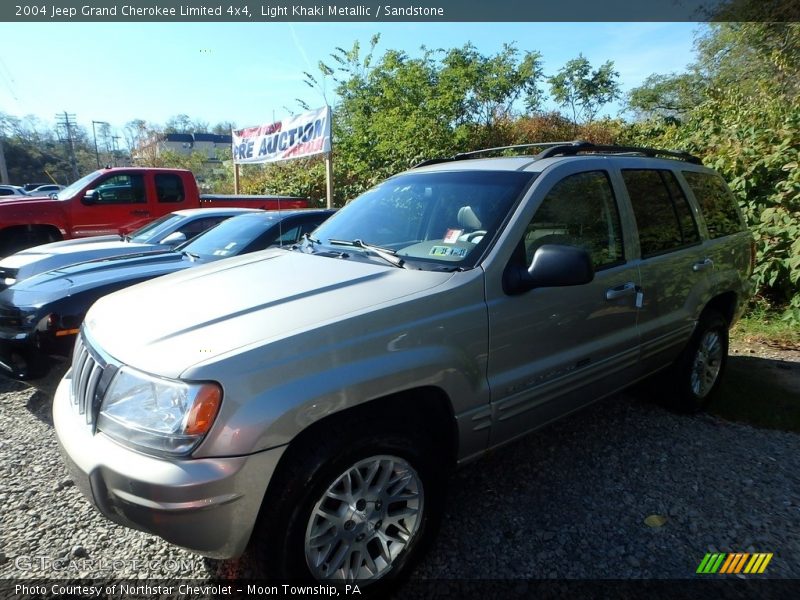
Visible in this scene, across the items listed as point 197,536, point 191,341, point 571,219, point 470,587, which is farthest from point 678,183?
point 197,536

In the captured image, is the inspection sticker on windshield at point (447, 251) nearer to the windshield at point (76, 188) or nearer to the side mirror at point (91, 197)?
the side mirror at point (91, 197)

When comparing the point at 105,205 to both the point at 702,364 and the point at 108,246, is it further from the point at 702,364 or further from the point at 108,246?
the point at 702,364

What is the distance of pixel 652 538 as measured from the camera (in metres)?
2.54

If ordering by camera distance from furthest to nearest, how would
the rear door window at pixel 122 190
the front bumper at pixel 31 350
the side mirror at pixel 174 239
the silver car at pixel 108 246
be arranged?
the rear door window at pixel 122 190 → the side mirror at pixel 174 239 → the silver car at pixel 108 246 → the front bumper at pixel 31 350

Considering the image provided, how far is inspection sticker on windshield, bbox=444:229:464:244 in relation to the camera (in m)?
2.63

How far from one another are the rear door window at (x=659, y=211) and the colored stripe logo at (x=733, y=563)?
1.67m

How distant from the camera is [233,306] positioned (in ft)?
6.99

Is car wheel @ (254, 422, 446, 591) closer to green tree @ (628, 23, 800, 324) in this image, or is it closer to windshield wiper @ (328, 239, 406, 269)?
windshield wiper @ (328, 239, 406, 269)

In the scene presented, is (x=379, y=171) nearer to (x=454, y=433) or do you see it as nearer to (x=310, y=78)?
(x=310, y=78)

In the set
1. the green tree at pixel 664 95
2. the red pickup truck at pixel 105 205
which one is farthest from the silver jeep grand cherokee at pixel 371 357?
the green tree at pixel 664 95

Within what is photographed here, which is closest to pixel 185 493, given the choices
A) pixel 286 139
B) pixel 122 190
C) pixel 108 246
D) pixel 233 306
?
pixel 233 306

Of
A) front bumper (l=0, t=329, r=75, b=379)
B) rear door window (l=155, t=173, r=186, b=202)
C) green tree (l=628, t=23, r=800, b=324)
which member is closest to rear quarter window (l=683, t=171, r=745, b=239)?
green tree (l=628, t=23, r=800, b=324)

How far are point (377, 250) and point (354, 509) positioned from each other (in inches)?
50.4

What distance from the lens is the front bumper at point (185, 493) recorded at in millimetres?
1669
